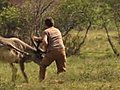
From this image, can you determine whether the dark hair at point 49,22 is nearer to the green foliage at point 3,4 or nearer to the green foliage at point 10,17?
the green foliage at point 10,17

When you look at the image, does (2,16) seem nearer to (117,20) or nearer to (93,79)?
(117,20)

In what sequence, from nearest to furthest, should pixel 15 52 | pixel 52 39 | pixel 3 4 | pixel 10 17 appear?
1. pixel 52 39
2. pixel 15 52
3. pixel 10 17
4. pixel 3 4

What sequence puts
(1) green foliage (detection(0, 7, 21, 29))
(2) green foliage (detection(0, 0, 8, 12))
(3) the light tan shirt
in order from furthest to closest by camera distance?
1. (2) green foliage (detection(0, 0, 8, 12))
2. (1) green foliage (detection(0, 7, 21, 29))
3. (3) the light tan shirt

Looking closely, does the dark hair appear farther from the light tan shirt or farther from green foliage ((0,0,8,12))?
green foliage ((0,0,8,12))

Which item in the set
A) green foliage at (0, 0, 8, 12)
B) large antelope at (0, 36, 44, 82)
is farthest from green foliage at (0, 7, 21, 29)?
large antelope at (0, 36, 44, 82)

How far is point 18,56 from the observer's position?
13430mm

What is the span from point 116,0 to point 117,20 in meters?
1.41

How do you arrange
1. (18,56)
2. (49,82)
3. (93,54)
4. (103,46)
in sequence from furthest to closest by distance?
(103,46), (93,54), (18,56), (49,82)

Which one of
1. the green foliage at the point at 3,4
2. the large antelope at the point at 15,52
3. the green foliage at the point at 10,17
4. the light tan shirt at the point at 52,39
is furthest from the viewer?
the green foliage at the point at 3,4

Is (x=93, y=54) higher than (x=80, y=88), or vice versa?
(x=80, y=88)

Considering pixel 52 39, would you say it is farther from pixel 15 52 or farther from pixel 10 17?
pixel 10 17

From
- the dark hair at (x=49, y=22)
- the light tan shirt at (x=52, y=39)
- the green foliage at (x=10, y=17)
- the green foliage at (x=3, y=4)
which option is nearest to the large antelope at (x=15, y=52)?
the light tan shirt at (x=52, y=39)

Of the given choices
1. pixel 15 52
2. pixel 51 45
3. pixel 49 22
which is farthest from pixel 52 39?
pixel 15 52

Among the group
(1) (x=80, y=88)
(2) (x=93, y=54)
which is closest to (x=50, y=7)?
(2) (x=93, y=54)
